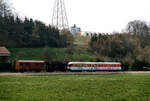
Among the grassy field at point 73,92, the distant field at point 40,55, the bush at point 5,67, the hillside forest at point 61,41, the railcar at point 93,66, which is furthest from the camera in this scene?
the hillside forest at point 61,41

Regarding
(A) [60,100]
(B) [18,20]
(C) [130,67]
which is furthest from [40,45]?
(A) [60,100]

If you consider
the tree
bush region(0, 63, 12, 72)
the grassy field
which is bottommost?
bush region(0, 63, 12, 72)

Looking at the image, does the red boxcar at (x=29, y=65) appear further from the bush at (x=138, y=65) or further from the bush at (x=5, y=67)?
the bush at (x=138, y=65)

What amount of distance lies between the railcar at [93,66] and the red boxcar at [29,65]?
5.78m

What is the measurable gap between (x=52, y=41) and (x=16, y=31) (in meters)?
11.9

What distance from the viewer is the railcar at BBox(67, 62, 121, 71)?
149 ft

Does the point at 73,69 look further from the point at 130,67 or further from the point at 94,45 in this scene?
the point at 94,45

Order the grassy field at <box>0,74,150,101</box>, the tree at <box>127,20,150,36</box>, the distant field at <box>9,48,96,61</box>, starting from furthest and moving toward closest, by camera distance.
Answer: the tree at <box>127,20,150,36</box>, the distant field at <box>9,48,96,61</box>, the grassy field at <box>0,74,150,101</box>

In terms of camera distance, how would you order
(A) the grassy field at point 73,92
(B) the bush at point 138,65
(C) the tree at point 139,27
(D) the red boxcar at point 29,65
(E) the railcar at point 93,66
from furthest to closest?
(C) the tree at point 139,27 → (B) the bush at point 138,65 → (E) the railcar at point 93,66 → (D) the red boxcar at point 29,65 → (A) the grassy field at point 73,92

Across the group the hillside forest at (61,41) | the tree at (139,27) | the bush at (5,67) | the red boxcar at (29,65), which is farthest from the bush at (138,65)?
the tree at (139,27)

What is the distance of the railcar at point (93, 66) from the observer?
149ft

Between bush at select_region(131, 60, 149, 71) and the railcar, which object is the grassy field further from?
bush at select_region(131, 60, 149, 71)

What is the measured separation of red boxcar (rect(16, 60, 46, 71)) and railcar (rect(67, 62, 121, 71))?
578 centimetres

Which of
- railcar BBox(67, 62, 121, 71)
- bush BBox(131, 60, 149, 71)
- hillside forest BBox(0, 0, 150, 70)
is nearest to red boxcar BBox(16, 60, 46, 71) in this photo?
railcar BBox(67, 62, 121, 71)
